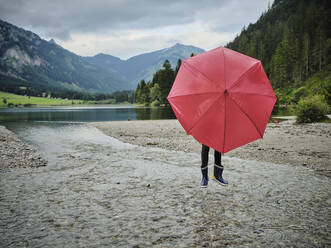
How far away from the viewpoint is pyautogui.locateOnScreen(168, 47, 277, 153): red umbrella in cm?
457

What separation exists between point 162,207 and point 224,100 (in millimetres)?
3242

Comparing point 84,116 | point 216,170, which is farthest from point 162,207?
point 84,116

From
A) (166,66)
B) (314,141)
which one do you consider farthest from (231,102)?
(166,66)

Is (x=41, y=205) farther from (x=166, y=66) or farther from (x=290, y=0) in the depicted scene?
(x=290, y=0)

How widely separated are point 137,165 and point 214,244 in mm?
6852

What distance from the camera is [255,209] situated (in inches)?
219

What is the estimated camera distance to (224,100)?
4.50 meters

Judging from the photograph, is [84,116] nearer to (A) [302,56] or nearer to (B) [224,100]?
(B) [224,100]

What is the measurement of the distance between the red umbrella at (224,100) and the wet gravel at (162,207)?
1.81 meters

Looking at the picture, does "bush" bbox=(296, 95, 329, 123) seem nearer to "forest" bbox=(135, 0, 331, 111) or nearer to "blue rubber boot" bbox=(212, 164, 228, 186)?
"blue rubber boot" bbox=(212, 164, 228, 186)

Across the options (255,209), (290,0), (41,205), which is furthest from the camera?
(290,0)

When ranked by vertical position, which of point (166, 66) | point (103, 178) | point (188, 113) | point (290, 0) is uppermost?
point (290, 0)

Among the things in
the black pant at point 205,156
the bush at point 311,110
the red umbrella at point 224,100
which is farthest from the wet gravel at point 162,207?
the bush at point 311,110

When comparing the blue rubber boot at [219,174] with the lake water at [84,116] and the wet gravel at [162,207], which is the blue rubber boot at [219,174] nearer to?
the wet gravel at [162,207]
